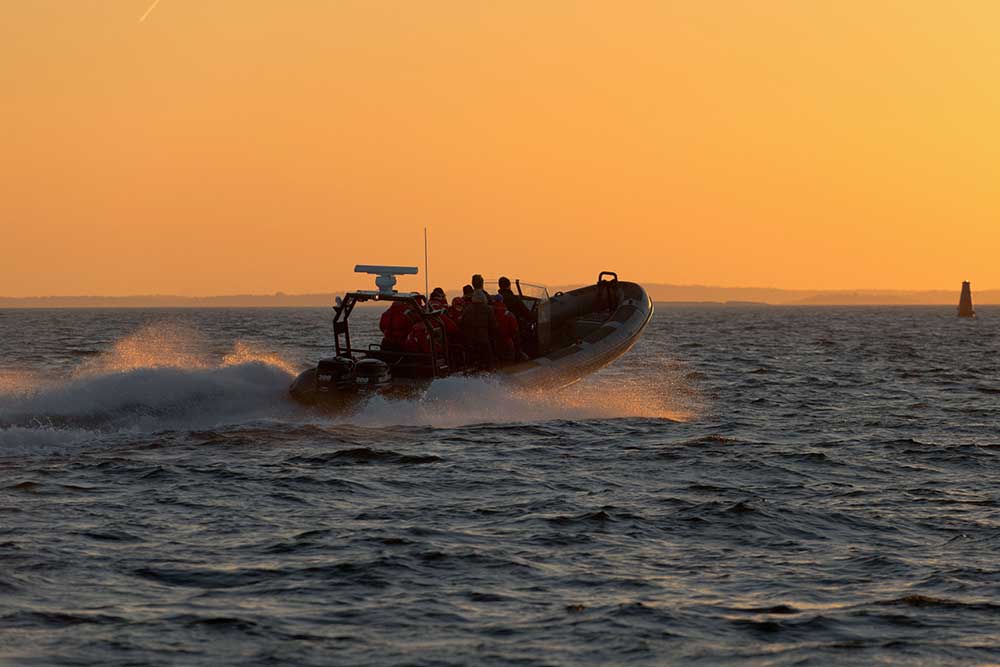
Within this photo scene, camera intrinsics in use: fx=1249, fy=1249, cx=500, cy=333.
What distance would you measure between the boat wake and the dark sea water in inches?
2.0

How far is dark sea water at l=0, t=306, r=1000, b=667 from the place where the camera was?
800 cm

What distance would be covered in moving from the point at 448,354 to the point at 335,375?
1.96m

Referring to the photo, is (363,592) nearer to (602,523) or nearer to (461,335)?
(602,523)

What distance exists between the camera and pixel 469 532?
435 inches

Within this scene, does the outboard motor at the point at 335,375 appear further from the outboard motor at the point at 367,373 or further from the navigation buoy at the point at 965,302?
the navigation buoy at the point at 965,302

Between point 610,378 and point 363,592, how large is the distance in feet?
79.0

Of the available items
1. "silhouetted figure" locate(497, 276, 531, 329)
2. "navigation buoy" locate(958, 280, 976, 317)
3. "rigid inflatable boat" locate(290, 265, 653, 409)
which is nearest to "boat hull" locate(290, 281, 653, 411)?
"rigid inflatable boat" locate(290, 265, 653, 409)

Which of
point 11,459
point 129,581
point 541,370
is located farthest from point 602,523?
point 541,370

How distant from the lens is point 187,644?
25.3 ft

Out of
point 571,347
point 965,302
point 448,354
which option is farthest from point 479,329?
point 965,302

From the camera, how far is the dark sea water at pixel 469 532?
26.2 ft

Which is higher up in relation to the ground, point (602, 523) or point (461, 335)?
point (461, 335)

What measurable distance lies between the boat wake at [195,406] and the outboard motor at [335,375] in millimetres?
476

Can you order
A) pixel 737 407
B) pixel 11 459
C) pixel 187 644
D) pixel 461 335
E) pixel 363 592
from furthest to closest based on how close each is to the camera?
1. pixel 737 407
2. pixel 461 335
3. pixel 11 459
4. pixel 363 592
5. pixel 187 644
